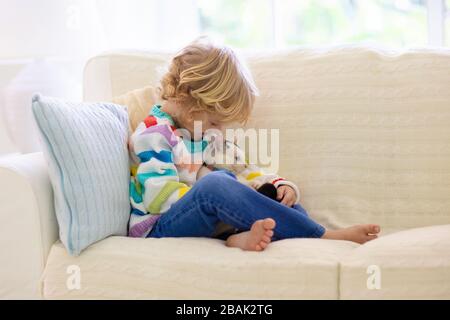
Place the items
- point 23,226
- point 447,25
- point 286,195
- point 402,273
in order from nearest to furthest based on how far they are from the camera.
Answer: point 402,273
point 23,226
point 286,195
point 447,25

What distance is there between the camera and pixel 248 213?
1432 millimetres

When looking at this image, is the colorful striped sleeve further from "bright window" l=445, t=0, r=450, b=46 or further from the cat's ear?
"bright window" l=445, t=0, r=450, b=46

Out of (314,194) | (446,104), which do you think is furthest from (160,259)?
(446,104)

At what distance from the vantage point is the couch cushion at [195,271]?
1307 mm

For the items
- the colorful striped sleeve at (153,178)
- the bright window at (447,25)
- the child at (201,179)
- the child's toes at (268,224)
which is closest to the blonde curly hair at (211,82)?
the child at (201,179)

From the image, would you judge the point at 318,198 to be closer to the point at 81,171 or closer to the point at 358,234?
the point at 358,234

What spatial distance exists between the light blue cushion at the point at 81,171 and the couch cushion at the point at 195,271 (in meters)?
0.05

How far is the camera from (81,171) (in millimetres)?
1411

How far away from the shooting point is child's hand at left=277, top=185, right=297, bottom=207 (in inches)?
64.0

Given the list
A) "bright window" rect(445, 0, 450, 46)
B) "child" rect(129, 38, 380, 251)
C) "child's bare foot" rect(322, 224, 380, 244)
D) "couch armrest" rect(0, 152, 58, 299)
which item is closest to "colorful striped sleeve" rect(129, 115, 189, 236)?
"child" rect(129, 38, 380, 251)

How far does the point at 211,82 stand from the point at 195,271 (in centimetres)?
49

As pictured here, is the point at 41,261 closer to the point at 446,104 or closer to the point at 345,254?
the point at 345,254

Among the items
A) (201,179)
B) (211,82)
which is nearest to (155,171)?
(201,179)

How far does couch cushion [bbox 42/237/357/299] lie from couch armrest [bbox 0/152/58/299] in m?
0.03
